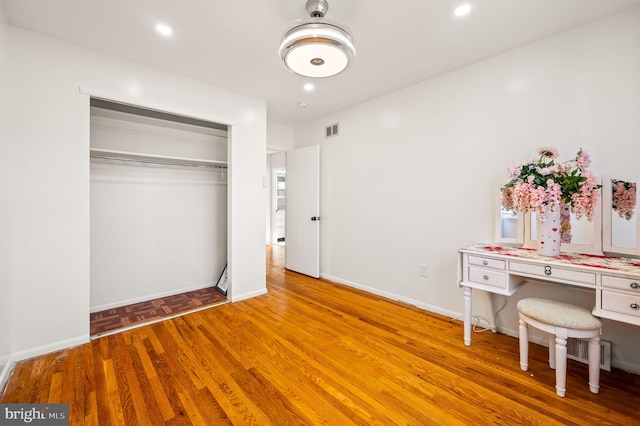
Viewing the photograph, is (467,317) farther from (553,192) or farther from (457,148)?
(457,148)

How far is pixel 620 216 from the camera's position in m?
1.99

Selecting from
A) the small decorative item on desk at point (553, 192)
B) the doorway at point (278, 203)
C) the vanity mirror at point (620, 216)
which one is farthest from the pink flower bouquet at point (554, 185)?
the doorway at point (278, 203)

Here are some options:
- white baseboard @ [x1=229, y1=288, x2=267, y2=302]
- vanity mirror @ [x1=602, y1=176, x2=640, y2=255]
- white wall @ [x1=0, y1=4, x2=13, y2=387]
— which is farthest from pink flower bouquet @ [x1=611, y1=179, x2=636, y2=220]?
white wall @ [x1=0, y1=4, x2=13, y2=387]

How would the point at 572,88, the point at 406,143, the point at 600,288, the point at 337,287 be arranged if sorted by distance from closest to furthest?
the point at 600,288
the point at 572,88
the point at 406,143
the point at 337,287

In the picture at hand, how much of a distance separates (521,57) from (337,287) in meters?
3.35

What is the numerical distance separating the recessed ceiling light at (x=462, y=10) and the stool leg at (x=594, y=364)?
7.84 feet

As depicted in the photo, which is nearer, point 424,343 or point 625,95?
point 625,95

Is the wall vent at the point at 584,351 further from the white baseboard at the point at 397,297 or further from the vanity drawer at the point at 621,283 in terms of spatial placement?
the white baseboard at the point at 397,297

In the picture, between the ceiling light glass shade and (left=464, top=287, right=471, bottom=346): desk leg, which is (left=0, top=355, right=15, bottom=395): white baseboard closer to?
the ceiling light glass shade

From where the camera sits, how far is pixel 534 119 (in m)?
2.39

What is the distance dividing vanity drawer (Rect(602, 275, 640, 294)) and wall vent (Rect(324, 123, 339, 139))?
3.36m

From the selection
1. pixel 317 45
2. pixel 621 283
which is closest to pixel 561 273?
pixel 621 283

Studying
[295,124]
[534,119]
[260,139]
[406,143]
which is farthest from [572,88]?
[295,124]

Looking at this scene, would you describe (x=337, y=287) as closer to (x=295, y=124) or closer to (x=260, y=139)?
(x=260, y=139)
